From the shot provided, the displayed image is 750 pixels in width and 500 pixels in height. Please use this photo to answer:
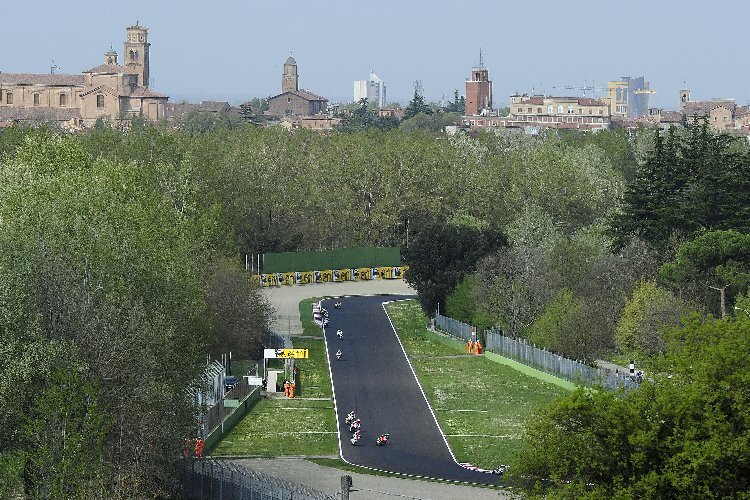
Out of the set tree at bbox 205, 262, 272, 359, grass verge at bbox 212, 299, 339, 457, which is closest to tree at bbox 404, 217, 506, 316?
tree at bbox 205, 262, 272, 359

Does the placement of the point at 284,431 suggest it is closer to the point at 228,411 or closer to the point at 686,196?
the point at 228,411

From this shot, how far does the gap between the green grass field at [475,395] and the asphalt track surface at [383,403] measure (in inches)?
26.9

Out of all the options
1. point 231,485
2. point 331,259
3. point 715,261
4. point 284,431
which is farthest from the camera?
point 331,259

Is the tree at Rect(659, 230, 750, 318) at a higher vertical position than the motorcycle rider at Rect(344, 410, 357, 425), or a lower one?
higher

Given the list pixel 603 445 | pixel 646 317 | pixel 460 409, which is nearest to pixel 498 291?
pixel 646 317

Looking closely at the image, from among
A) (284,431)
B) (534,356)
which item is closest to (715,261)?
(534,356)

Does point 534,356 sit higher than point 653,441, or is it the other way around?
point 653,441

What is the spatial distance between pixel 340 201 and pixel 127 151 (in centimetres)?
2031

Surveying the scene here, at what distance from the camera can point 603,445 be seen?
117 feet

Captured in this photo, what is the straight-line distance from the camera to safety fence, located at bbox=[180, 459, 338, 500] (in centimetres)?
4312

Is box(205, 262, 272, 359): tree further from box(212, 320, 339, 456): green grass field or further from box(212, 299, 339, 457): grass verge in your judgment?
box(212, 320, 339, 456): green grass field

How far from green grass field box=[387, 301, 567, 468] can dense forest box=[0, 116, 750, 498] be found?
2799 millimetres

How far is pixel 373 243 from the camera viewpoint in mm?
115812

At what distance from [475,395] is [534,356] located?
6.57m
